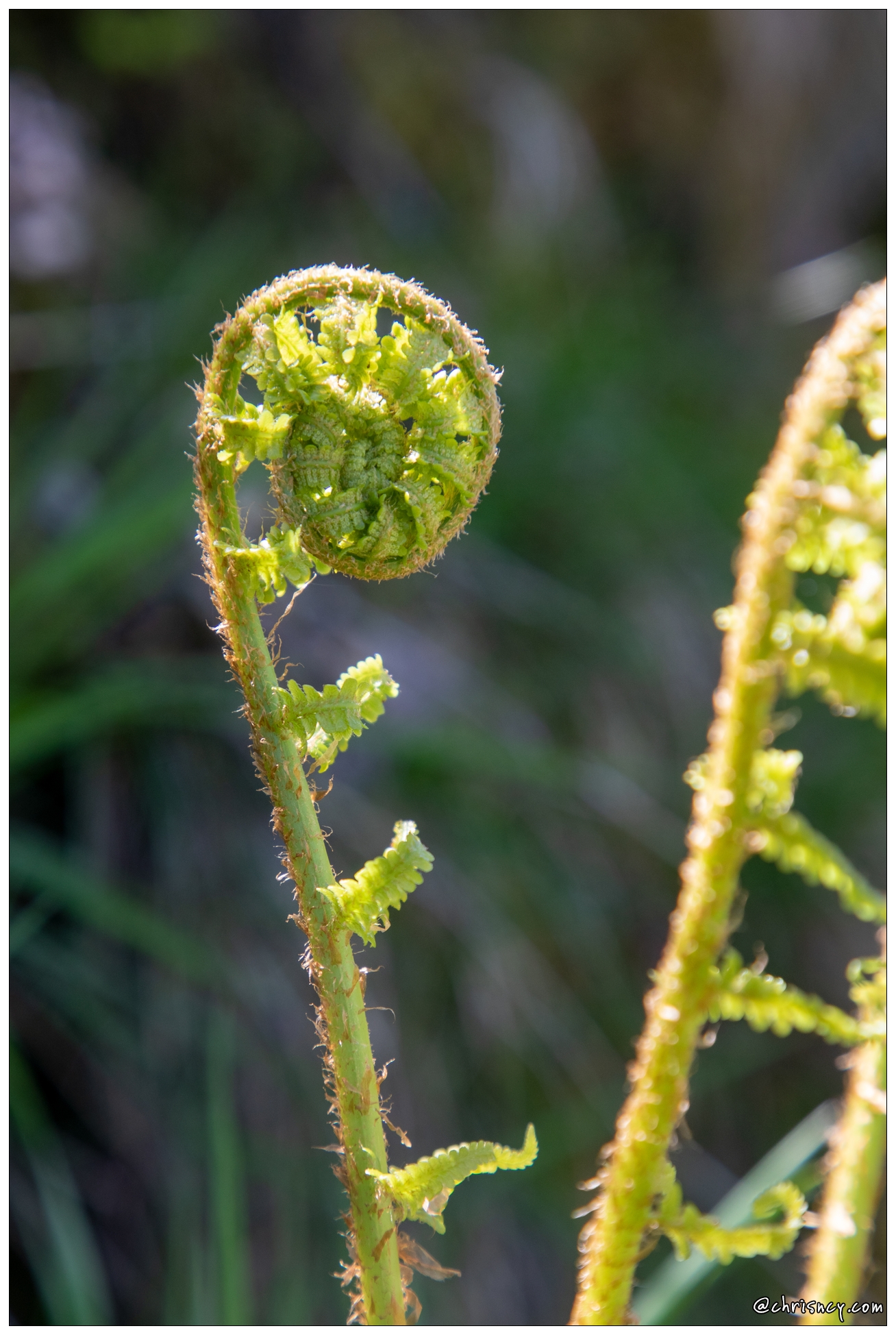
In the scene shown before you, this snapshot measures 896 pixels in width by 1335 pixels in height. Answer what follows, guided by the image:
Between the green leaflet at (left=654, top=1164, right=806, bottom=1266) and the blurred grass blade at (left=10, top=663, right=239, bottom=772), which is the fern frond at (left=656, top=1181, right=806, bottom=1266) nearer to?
the green leaflet at (left=654, top=1164, right=806, bottom=1266)

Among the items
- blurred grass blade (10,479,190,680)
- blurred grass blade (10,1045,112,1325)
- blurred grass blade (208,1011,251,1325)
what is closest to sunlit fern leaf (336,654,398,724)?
blurred grass blade (208,1011,251,1325)

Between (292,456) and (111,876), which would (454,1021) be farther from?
(292,456)

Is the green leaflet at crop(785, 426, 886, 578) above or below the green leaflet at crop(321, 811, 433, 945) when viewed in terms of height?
above

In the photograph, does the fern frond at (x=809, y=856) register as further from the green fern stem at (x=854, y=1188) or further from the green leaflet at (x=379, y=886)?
the green leaflet at (x=379, y=886)

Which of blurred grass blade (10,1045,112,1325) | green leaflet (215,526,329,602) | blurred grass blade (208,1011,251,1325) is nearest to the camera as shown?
green leaflet (215,526,329,602)

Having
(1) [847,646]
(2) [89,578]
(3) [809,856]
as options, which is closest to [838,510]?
(1) [847,646]

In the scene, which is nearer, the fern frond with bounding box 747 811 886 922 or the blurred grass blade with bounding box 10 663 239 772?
the fern frond with bounding box 747 811 886 922

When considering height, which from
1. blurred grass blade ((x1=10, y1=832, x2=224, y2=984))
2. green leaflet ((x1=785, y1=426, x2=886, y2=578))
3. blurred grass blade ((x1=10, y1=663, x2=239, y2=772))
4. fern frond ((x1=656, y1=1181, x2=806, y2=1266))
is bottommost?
fern frond ((x1=656, y1=1181, x2=806, y2=1266))

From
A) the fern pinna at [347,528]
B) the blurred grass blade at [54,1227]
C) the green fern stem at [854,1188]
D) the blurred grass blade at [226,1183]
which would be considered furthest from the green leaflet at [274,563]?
the blurred grass blade at [54,1227]

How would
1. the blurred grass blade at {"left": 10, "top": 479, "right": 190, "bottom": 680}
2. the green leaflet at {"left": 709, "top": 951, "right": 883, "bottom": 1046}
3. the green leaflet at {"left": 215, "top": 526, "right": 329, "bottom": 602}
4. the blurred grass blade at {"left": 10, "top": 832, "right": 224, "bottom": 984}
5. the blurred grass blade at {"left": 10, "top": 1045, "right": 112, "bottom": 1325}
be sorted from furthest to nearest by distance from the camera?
the blurred grass blade at {"left": 10, "top": 479, "right": 190, "bottom": 680}
the blurred grass blade at {"left": 10, "top": 832, "right": 224, "bottom": 984}
the blurred grass blade at {"left": 10, "top": 1045, "right": 112, "bottom": 1325}
the green leaflet at {"left": 709, "top": 951, "right": 883, "bottom": 1046}
the green leaflet at {"left": 215, "top": 526, "right": 329, "bottom": 602}

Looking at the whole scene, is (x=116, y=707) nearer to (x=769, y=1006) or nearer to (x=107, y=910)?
(x=107, y=910)
